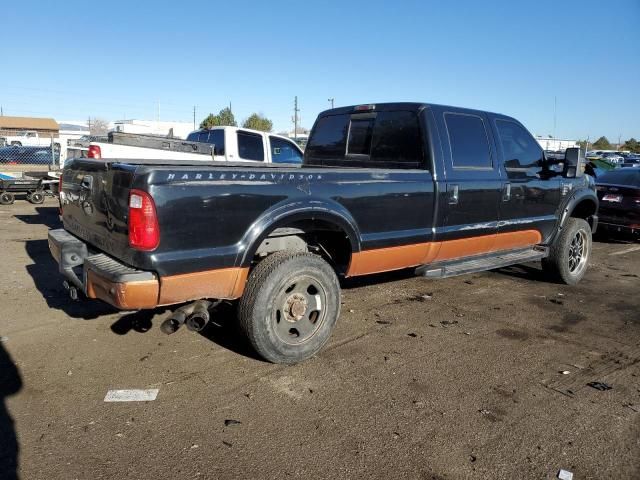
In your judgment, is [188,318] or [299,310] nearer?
[188,318]

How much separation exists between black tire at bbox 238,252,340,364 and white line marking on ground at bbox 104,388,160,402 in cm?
75

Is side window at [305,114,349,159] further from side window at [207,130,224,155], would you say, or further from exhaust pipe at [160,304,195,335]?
side window at [207,130,224,155]

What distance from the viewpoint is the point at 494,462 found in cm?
284

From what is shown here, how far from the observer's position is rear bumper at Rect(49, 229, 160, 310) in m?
3.24

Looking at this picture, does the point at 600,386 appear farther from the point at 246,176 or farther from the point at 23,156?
the point at 23,156

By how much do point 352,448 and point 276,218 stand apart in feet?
5.29

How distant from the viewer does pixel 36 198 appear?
46.0 ft

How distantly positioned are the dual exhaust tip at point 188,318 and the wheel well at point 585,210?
519cm

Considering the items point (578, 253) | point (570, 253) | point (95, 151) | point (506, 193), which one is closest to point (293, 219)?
point (506, 193)

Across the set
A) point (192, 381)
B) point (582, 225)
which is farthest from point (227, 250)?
point (582, 225)

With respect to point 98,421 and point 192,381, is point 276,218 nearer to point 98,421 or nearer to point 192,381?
point 192,381

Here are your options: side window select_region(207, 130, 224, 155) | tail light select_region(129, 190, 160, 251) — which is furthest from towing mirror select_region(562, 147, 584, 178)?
side window select_region(207, 130, 224, 155)

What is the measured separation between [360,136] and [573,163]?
8.40 feet

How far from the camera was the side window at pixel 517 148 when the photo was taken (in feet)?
18.8
